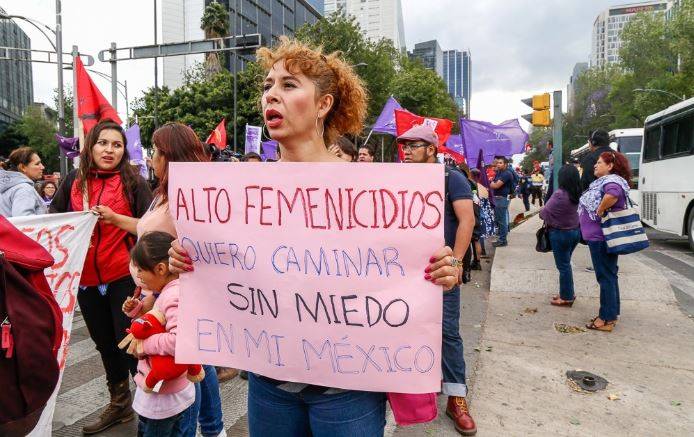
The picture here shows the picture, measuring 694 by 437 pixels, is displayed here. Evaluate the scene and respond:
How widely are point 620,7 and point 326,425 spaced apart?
186725mm

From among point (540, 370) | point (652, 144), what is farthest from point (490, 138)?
point (652, 144)

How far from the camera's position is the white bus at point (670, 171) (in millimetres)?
10555

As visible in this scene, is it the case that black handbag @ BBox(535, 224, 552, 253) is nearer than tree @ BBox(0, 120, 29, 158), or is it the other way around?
black handbag @ BBox(535, 224, 552, 253)

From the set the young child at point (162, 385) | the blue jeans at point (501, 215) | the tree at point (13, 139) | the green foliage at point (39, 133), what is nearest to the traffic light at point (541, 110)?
the blue jeans at point (501, 215)

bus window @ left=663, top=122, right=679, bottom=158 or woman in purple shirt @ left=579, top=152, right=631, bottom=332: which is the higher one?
bus window @ left=663, top=122, right=679, bottom=158

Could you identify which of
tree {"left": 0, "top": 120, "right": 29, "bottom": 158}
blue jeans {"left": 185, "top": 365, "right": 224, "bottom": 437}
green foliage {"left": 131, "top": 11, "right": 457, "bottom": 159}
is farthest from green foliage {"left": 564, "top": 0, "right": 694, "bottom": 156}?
tree {"left": 0, "top": 120, "right": 29, "bottom": 158}

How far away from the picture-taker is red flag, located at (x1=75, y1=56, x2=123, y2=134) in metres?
4.20

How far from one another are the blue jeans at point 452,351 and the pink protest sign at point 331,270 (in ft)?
5.27

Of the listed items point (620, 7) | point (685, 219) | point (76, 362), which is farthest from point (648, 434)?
point (620, 7)

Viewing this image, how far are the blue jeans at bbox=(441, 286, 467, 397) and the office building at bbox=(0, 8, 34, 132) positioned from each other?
66.8 metres

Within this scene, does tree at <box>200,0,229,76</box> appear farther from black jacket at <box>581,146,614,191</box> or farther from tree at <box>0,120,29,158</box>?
black jacket at <box>581,146,614,191</box>

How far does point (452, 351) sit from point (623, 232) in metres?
2.62

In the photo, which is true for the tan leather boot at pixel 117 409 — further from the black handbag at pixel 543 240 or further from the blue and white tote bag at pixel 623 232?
the black handbag at pixel 543 240

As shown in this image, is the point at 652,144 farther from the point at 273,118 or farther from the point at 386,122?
the point at 273,118
